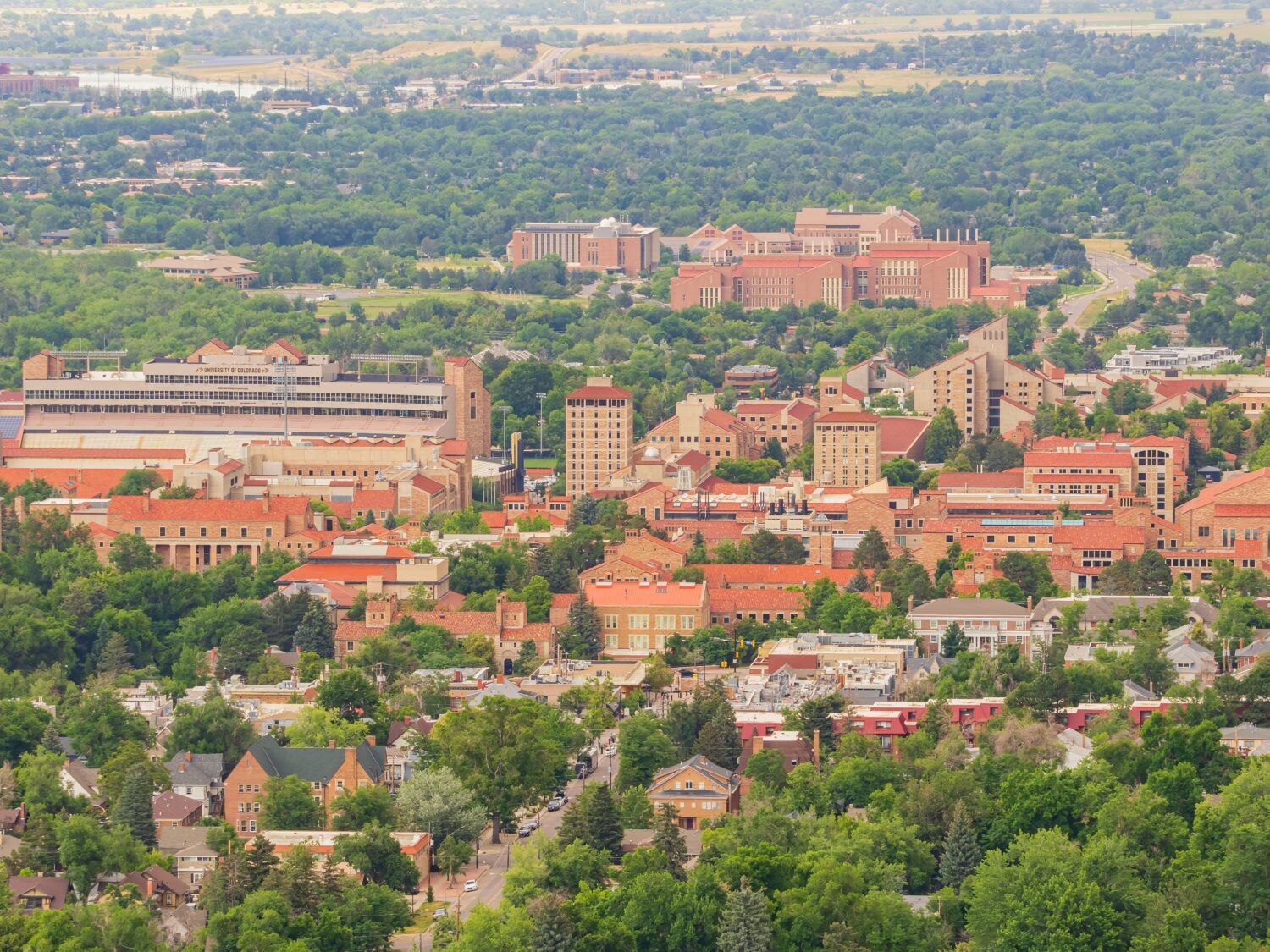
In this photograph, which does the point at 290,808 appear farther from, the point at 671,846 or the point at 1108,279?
the point at 1108,279

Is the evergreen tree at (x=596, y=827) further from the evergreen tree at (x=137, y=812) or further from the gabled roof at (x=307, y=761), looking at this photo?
the evergreen tree at (x=137, y=812)

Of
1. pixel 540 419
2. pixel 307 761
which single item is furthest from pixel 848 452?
pixel 307 761

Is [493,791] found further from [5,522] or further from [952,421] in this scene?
[952,421]

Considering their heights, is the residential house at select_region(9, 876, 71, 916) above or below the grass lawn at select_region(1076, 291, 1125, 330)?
below

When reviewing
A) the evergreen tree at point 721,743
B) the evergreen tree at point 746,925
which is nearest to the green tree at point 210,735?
the evergreen tree at point 721,743

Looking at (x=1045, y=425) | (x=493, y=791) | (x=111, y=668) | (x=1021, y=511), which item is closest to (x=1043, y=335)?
(x=1045, y=425)

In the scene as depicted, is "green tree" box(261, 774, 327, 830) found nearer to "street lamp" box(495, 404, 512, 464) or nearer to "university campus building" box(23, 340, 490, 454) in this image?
"university campus building" box(23, 340, 490, 454)

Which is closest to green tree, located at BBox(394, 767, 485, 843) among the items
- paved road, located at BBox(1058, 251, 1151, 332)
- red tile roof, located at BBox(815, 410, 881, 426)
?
red tile roof, located at BBox(815, 410, 881, 426)
